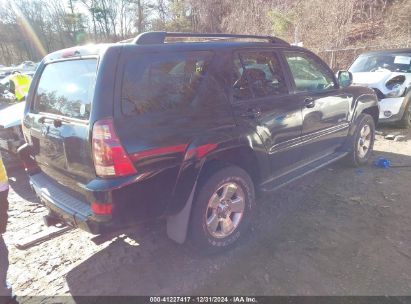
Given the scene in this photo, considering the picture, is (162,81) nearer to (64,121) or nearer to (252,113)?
(64,121)

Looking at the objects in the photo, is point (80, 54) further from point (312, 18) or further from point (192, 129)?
point (312, 18)

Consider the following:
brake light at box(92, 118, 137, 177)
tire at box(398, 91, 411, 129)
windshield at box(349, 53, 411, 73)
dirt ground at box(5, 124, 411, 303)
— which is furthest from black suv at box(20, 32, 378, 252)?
windshield at box(349, 53, 411, 73)

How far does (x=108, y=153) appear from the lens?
7.04ft

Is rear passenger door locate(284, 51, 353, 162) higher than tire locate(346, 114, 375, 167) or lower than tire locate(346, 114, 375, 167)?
higher

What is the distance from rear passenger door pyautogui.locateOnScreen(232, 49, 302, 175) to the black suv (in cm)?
1

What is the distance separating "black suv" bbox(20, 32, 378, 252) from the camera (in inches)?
86.5

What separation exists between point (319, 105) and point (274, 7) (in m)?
17.4

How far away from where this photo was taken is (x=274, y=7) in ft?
61.8

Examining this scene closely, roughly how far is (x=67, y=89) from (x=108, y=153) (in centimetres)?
88

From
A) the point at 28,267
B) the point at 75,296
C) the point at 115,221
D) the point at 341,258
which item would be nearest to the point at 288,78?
the point at 341,258

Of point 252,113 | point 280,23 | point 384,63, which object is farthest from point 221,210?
point 280,23

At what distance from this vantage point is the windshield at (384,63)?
714 cm

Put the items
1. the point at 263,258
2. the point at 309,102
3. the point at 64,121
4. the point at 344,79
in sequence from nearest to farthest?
the point at 64,121 < the point at 263,258 < the point at 309,102 < the point at 344,79

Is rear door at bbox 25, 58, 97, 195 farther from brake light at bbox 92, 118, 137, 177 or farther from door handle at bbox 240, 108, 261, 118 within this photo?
door handle at bbox 240, 108, 261, 118
